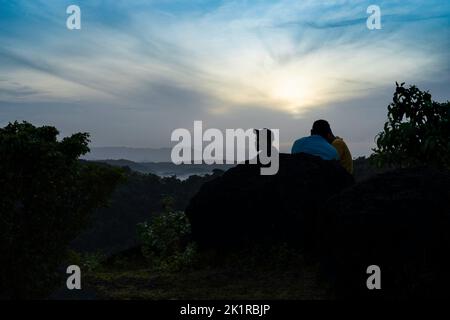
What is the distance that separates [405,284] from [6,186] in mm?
6172

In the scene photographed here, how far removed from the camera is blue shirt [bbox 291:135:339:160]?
1413 cm

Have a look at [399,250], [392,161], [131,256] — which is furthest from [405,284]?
[131,256]

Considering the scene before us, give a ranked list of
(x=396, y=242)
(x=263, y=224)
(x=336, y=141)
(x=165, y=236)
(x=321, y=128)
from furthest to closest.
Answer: (x=165, y=236)
(x=336, y=141)
(x=321, y=128)
(x=263, y=224)
(x=396, y=242)

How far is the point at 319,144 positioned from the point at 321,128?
1.49 ft

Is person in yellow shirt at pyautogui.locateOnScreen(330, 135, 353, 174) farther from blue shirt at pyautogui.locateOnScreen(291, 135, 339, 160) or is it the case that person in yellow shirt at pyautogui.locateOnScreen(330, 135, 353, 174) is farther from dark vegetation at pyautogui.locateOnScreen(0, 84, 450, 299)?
dark vegetation at pyautogui.locateOnScreen(0, 84, 450, 299)

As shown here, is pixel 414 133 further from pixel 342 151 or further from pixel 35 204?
pixel 35 204

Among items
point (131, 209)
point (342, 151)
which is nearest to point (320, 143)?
point (342, 151)

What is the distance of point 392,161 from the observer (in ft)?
49.8

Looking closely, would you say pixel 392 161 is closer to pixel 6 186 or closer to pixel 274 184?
pixel 274 184

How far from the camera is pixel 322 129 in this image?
1401 centimetres

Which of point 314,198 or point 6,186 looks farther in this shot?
point 314,198

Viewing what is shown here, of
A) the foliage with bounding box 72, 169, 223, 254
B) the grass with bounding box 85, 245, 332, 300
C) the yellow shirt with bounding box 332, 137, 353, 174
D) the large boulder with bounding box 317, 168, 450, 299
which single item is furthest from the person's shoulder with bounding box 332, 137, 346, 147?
the foliage with bounding box 72, 169, 223, 254

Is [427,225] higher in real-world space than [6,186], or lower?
lower
